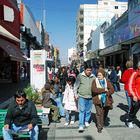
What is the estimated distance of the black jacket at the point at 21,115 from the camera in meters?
6.72

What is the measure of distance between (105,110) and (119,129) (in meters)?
0.58

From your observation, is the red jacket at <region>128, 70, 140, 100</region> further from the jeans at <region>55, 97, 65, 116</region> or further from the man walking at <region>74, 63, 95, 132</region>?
the jeans at <region>55, 97, 65, 116</region>

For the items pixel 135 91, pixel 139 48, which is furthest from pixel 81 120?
pixel 139 48

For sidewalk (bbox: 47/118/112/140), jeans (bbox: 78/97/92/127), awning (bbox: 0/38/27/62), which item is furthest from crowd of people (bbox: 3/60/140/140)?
awning (bbox: 0/38/27/62)

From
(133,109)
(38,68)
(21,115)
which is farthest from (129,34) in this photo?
(21,115)

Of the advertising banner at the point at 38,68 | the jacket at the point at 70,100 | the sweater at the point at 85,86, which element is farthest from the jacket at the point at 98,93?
the advertising banner at the point at 38,68

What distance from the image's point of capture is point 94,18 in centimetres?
10912

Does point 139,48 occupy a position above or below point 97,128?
above

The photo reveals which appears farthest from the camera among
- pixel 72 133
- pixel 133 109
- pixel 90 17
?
pixel 90 17

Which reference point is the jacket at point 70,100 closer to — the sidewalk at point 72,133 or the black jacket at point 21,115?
the sidewalk at point 72,133

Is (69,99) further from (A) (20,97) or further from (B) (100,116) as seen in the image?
(A) (20,97)

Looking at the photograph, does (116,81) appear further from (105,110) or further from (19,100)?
(19,100)

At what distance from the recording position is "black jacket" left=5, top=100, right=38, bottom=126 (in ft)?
22.1

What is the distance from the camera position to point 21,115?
267 inches
